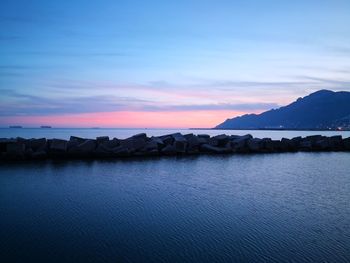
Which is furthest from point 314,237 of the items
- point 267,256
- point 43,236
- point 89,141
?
point 89,141

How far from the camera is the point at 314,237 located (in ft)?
25.4

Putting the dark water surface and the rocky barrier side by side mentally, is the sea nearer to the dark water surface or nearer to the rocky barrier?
the dark water surface

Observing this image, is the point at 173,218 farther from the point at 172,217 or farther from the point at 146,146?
the point at 146,146

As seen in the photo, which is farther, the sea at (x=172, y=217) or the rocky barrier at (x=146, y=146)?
the rocky barrier at (x=146, y=146)

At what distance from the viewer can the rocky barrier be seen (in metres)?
22.1

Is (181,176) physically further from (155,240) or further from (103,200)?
A: (155,240)

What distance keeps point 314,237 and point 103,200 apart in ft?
21.0

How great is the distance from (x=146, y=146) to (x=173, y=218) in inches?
665

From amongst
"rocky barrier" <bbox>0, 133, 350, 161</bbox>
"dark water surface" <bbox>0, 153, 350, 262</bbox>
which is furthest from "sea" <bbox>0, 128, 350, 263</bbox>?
"rocky barrier" <bbox>0, 133, 350, 161</bbox>

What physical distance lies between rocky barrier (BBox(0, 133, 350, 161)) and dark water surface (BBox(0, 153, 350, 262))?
614 cm

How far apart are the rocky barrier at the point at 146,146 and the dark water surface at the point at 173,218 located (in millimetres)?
6137

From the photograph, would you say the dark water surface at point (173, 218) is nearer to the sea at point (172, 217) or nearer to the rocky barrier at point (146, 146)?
the sea at point (172, 217)

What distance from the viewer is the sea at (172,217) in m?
6.80

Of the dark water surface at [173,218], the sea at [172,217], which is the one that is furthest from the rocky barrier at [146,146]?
the dark water surface at [173,218]
